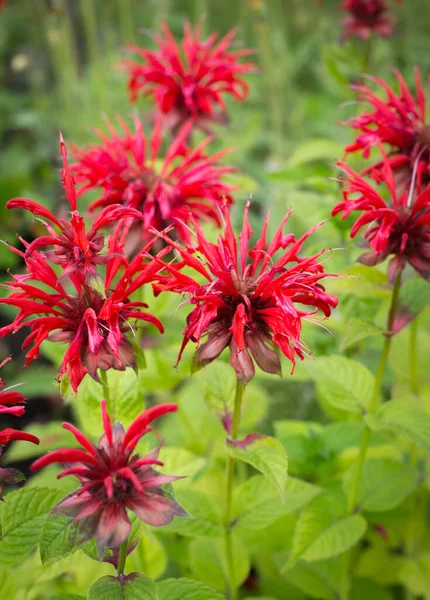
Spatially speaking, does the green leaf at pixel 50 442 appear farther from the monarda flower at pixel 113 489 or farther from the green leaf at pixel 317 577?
the monarda flower at pixel 113 489

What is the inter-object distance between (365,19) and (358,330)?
117 cm

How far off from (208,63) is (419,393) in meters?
0.84

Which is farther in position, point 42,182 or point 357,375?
point 42,182

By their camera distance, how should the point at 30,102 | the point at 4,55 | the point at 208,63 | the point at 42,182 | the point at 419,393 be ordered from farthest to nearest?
1. the point at 4,55
2. the point at 30,102
3. the point at 42,182
4. the point at 208,63
5. the point at 419,393

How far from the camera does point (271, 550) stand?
4.01 feet

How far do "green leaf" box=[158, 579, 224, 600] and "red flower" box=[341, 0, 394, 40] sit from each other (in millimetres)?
1422

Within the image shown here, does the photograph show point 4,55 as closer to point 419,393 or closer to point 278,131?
point 278,131

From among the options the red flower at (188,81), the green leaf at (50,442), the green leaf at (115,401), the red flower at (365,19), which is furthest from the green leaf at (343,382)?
the red flower at (365,19)

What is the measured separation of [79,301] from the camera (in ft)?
2.46

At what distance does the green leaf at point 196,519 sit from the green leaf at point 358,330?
0.99 feet

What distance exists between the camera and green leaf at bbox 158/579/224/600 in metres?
0.72

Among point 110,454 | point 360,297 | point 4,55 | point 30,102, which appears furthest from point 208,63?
point 4,55

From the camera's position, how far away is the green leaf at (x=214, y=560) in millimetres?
1003

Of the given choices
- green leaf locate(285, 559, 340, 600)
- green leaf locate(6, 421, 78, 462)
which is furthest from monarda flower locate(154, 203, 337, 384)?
green leaf locate(6, 421, 78, 462)
